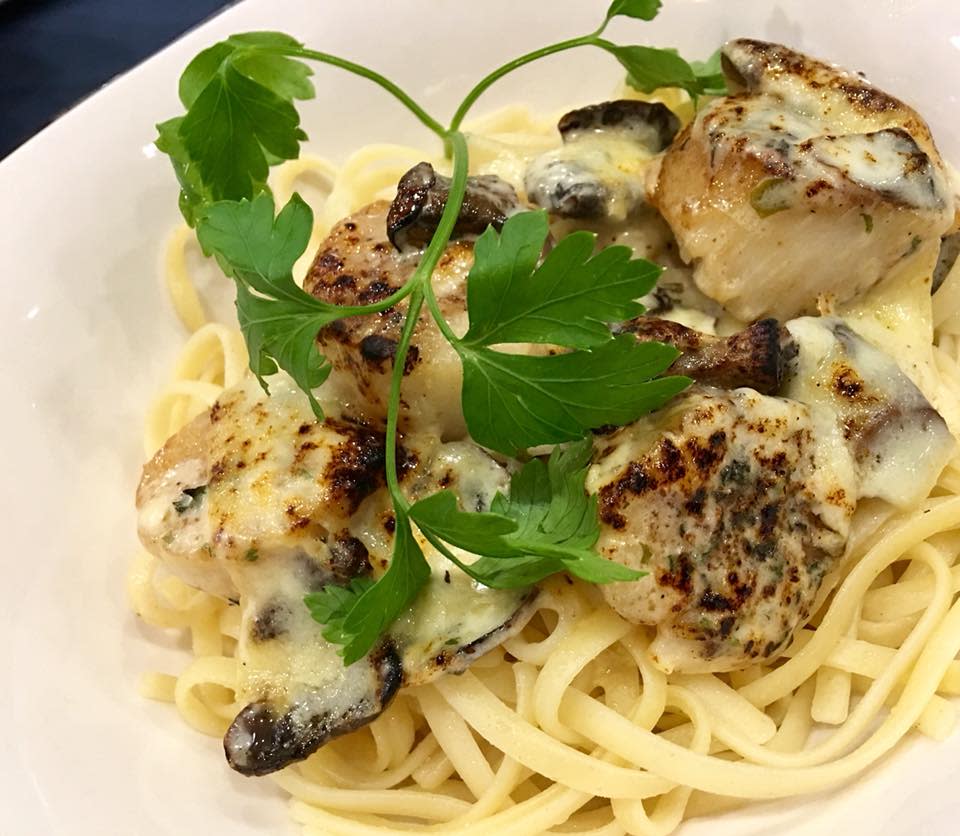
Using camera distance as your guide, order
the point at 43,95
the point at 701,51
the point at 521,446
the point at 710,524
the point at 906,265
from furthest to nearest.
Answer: the point at 43,95
the point at 701,51
the point at 906,265
the point at 710,524
the point at 521,446

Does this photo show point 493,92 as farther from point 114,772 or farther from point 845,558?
point 114,772

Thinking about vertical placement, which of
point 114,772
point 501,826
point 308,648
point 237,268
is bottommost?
point 501,826

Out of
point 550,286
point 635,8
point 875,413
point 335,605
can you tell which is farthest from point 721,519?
point 635,8

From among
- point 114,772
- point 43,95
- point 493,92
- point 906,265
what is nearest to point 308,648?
point 114,772

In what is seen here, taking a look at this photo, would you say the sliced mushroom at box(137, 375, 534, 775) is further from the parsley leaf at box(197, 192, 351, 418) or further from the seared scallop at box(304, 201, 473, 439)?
the parsley leaf at box(197, 192, 351, 418)

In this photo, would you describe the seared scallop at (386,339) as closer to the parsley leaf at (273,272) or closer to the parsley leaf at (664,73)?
the parsley leaf at (273,272)

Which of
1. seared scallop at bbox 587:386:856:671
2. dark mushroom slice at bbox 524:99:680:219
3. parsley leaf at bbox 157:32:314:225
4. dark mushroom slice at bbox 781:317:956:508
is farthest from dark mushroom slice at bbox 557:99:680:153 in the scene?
seared scallop at bbox 587:386:856:671
